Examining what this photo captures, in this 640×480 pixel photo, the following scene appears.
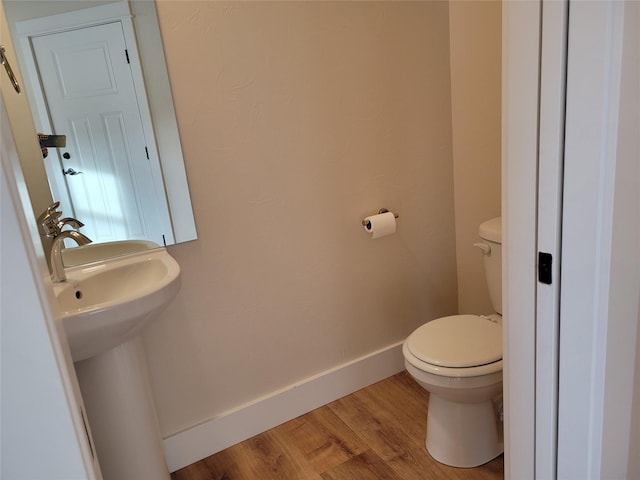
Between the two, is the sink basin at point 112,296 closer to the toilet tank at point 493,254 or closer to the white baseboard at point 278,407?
the white baseboard at point 278,407

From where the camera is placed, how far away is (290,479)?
5.52ft

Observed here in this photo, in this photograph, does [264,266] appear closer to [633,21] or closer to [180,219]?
[180,219]

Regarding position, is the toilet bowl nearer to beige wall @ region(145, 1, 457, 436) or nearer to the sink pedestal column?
beige wall @ region(145, 1, 457, 436)

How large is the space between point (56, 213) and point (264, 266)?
763 millimetres

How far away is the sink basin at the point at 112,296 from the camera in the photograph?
44.1 inches

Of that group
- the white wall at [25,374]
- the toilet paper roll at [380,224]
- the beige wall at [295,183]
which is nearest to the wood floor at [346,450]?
the beige wall at [295,183]

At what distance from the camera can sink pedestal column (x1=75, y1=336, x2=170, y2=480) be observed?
132 cm

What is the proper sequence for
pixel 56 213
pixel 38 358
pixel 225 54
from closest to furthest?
1. pixel 38 358
2. pixel 56 213
3. pixel 225 54

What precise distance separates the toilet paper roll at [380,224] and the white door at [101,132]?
857 millimetres

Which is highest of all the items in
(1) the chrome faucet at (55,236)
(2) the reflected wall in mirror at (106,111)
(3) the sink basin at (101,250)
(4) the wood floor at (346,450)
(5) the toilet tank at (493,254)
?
(2) the reflected wall in mirror at (106,111)

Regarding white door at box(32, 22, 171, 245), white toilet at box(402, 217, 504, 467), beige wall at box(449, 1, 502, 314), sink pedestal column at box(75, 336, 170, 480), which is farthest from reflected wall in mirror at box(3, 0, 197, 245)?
beige wall at box(449, 1, 502, 314)

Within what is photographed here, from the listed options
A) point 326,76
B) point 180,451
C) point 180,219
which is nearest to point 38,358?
point 180,219

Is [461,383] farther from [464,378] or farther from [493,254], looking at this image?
[493,254]

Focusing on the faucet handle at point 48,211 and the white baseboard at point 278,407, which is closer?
the faucet handle at point 48,211
